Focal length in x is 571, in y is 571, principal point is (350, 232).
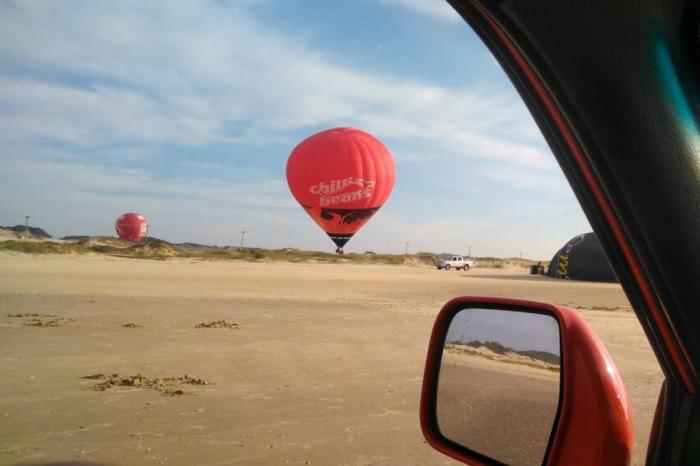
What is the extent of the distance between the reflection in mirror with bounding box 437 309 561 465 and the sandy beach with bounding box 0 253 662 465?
8.91ft

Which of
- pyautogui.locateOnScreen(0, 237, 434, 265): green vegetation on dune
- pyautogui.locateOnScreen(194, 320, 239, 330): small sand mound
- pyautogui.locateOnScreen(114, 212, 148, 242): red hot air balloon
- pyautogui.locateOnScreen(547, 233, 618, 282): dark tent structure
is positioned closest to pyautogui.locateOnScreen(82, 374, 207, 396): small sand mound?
pyautogui.locateOnScreen(194, 320, 239, 330): small sand mound

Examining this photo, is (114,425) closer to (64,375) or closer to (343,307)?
(64,375)

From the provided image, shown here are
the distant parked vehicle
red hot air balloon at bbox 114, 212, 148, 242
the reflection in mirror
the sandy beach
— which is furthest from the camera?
red hot air balloon at bbox 114, 212, 148, 242

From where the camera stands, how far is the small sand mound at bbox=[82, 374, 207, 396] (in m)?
6.23

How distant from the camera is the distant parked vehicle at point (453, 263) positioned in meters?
57.3

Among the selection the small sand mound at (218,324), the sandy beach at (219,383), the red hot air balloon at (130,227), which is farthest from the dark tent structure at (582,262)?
the red hot air balloon at (130,227)

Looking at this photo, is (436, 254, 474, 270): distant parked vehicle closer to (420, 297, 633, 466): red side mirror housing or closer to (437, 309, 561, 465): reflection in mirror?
(437, 309, 561, 465): reflection in mirror

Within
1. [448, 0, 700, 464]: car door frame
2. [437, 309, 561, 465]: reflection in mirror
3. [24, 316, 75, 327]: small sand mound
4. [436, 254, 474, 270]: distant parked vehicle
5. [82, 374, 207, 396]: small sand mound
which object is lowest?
[24, 316, 75, 327]: small sand mound

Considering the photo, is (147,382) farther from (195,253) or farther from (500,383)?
(195,253)

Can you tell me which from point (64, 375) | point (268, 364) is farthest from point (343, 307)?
point (64, 375)

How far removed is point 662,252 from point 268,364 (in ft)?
23.1

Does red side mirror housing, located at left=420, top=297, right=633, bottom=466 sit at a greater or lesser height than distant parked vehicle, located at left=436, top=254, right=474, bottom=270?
lesser

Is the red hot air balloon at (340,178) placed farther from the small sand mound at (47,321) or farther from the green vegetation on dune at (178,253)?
the green vegetation on dune at (178,253)

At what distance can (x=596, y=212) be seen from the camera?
141 centimetres
